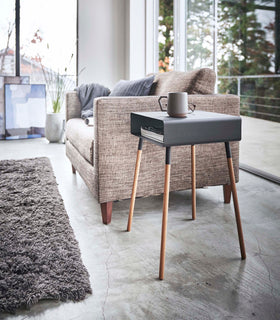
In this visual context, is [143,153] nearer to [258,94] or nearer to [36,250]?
[36,250]

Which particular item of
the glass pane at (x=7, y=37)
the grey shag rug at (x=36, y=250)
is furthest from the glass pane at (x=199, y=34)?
the glass pane at (x=7, y=37)

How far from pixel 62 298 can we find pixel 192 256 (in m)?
0.60

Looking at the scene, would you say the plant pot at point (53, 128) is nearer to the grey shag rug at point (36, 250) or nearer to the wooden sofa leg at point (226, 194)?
the grey shag rug at point (36, 250)

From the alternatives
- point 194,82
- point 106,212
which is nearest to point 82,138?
point 106,212

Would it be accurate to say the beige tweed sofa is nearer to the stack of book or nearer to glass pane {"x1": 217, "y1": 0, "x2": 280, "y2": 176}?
the stack of book

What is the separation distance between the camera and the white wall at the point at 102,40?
5.46 m

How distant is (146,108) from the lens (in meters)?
1.96

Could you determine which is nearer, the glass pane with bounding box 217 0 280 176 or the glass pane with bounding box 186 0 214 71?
the glass pane with bounding box 217 0 280 176

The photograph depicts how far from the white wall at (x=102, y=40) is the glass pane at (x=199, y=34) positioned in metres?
1.78

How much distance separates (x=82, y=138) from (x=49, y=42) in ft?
11.8

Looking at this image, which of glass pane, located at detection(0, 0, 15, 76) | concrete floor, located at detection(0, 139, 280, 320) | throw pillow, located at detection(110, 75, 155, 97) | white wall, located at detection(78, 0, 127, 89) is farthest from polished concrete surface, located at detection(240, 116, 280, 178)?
glass pane, located at detection(0, 0, 15, 76)

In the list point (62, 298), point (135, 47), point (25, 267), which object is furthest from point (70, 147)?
point (135, 47)

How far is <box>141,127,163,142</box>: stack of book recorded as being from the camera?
149cm

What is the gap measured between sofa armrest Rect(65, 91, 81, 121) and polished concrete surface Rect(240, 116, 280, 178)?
1.53 m
